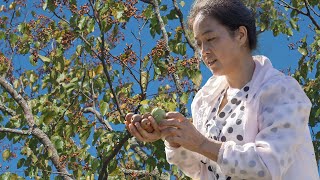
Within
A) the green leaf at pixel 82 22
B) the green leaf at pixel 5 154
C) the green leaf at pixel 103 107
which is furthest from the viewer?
the green leaf at pixel 5 154

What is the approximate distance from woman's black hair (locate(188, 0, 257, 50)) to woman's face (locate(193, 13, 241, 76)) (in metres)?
0.02

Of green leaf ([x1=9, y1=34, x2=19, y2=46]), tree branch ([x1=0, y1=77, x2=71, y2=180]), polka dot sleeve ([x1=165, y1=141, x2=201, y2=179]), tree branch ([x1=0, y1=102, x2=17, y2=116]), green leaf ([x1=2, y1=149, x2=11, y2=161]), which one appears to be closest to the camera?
polka dot sleeve ([x1=165, y1=141, x2=201, y2=179])

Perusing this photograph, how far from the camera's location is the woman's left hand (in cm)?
215

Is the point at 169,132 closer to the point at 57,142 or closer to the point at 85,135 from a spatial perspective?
the point at 85,135

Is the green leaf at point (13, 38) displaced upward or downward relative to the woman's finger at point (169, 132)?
upward

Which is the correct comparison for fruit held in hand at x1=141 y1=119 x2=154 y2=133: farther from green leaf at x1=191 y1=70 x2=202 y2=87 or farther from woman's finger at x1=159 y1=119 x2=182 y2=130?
green leaf at x1=191 y1=70 x2=202 y2=87

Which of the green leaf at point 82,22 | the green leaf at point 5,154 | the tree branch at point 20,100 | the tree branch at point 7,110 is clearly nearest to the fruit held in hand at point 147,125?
the green leaf at point 82,22

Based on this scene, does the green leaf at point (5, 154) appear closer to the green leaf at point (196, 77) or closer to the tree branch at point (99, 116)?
the tree branch at point (99, 116)

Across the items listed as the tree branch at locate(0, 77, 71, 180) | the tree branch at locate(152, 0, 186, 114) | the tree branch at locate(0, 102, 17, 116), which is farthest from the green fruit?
the tree branch at locate(0, 102, 17, 116)

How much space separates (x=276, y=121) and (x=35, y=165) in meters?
4.01

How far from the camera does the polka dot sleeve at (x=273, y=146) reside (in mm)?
2127

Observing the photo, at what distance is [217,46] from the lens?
7.45 ft

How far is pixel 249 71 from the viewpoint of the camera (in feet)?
7.74

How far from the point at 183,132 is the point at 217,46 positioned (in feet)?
1.05
